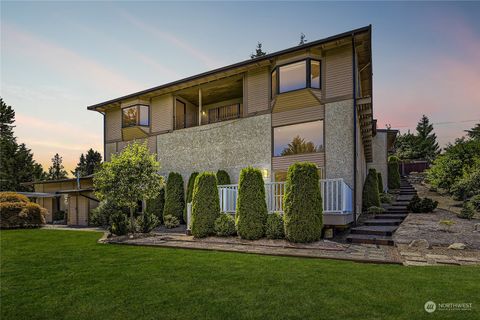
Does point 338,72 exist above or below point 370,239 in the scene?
above

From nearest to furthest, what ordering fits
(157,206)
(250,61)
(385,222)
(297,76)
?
(385,222)
(297,76)
(250,61)
(157,206)

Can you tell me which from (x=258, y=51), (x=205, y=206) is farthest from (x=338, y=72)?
(x=258, y=51)

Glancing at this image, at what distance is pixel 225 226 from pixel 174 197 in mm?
6127

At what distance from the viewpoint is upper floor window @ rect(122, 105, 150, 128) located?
17.8m

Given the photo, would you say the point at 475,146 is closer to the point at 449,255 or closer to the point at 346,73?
the point at 346,73

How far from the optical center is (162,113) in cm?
1750

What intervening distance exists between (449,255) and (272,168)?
25.1 ft

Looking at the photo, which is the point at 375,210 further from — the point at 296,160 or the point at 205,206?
the point at 205,206

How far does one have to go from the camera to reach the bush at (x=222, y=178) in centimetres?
1399

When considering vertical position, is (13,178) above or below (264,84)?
below

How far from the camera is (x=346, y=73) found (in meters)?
11.9

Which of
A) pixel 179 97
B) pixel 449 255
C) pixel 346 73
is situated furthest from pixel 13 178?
pixel 449 255

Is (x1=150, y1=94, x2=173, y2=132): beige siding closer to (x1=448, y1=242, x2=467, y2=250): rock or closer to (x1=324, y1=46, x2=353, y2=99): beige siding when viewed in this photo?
(x1=324, y1=46, x2=353, y2=99): beige siding

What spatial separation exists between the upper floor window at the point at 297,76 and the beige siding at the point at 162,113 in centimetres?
722
